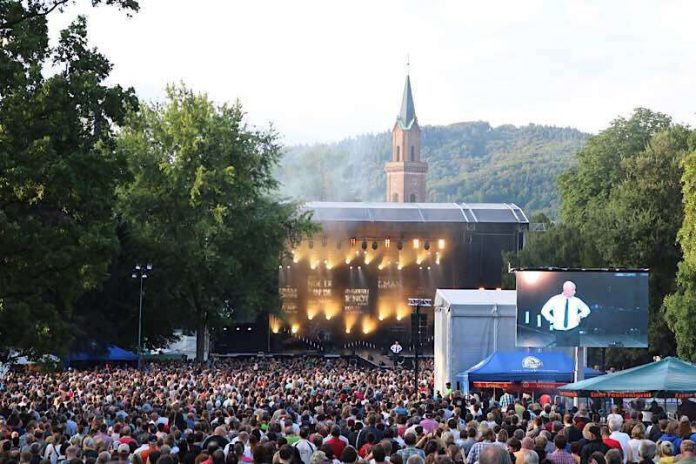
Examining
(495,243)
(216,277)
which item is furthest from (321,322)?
(216,277)

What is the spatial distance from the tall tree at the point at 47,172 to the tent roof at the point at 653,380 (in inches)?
423

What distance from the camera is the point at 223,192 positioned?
64.8m

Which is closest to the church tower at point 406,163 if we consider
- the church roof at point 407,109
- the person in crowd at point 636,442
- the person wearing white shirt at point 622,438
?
the church roof at point 407,109

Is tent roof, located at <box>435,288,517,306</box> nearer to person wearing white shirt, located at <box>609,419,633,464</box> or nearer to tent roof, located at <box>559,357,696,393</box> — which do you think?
tent roof, located at <box>559,357,696,393</box>

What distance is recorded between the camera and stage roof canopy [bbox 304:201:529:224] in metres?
96.2

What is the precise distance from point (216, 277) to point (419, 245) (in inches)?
1310

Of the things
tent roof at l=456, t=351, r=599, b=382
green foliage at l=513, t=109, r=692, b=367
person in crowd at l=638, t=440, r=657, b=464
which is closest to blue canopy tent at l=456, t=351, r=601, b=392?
tent roof at l=456, t=351, r=599, b=382

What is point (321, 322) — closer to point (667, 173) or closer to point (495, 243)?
point (495, 243)

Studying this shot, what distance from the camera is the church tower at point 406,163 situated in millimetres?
175125

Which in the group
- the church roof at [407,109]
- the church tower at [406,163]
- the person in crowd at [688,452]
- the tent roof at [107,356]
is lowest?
the tent roof at [107,356]

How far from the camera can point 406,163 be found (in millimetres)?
175125

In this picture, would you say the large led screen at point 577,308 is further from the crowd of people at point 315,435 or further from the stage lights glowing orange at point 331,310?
the stage lights glowing orange at point 331,310

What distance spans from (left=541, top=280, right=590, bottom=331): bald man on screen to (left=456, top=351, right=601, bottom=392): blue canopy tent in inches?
55.8

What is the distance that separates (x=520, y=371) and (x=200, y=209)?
113ft
